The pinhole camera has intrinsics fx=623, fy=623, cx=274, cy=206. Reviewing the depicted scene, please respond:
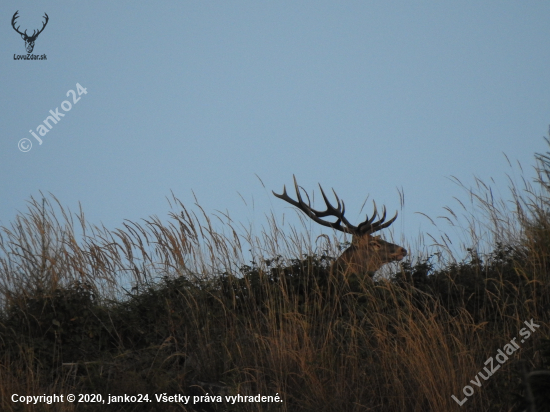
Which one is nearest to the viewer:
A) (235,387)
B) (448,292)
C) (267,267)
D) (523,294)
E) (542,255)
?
(235,387)

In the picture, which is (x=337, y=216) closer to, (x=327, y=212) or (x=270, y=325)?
(x=327, y=212)

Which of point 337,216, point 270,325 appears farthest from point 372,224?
point 270,325

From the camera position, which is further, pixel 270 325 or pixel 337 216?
pixel 337 216

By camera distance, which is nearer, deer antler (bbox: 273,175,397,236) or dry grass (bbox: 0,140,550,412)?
dry grass (bbox: 0,140,550,412)

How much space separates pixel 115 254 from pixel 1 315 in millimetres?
1379

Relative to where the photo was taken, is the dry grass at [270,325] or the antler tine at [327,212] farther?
the antler tine at [327,212]

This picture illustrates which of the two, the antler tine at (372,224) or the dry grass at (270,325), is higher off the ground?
the antler tine at (372,224)

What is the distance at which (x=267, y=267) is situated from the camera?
7.13 metres

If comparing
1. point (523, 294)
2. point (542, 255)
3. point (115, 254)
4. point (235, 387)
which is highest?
point (115, 254)

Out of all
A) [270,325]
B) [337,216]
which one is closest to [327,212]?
[337,216]

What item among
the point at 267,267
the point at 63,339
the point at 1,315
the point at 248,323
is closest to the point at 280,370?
the point at 248,323

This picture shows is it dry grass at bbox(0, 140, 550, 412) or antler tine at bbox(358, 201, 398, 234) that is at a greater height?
antler tine at bbox(358, 201, 398, 234)

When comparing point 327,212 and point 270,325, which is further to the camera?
point 327,212

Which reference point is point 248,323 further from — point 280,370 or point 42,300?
point 42,300
